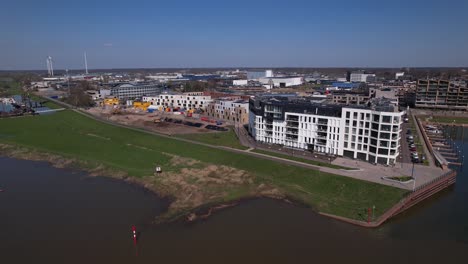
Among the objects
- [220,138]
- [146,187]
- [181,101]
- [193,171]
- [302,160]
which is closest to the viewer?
[146,187]

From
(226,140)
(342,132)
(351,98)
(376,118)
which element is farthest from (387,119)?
Result: (351,98)

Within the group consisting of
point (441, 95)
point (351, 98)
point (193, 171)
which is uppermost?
point (441, 95)

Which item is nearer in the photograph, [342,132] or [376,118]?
[376,118]

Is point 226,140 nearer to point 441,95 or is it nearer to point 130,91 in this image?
point 441,95

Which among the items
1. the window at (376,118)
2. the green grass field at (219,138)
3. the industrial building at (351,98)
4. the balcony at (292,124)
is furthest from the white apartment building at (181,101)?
the window at (376,118)

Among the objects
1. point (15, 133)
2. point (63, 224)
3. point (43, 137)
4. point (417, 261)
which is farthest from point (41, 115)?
point (417, 261)

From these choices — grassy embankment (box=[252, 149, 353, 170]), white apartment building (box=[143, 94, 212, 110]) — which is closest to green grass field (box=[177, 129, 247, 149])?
grassy embankment (box=[252, 149, 353, 170])

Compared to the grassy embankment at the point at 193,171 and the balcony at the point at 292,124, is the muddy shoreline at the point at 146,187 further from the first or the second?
the balcony at the point at 292,124
